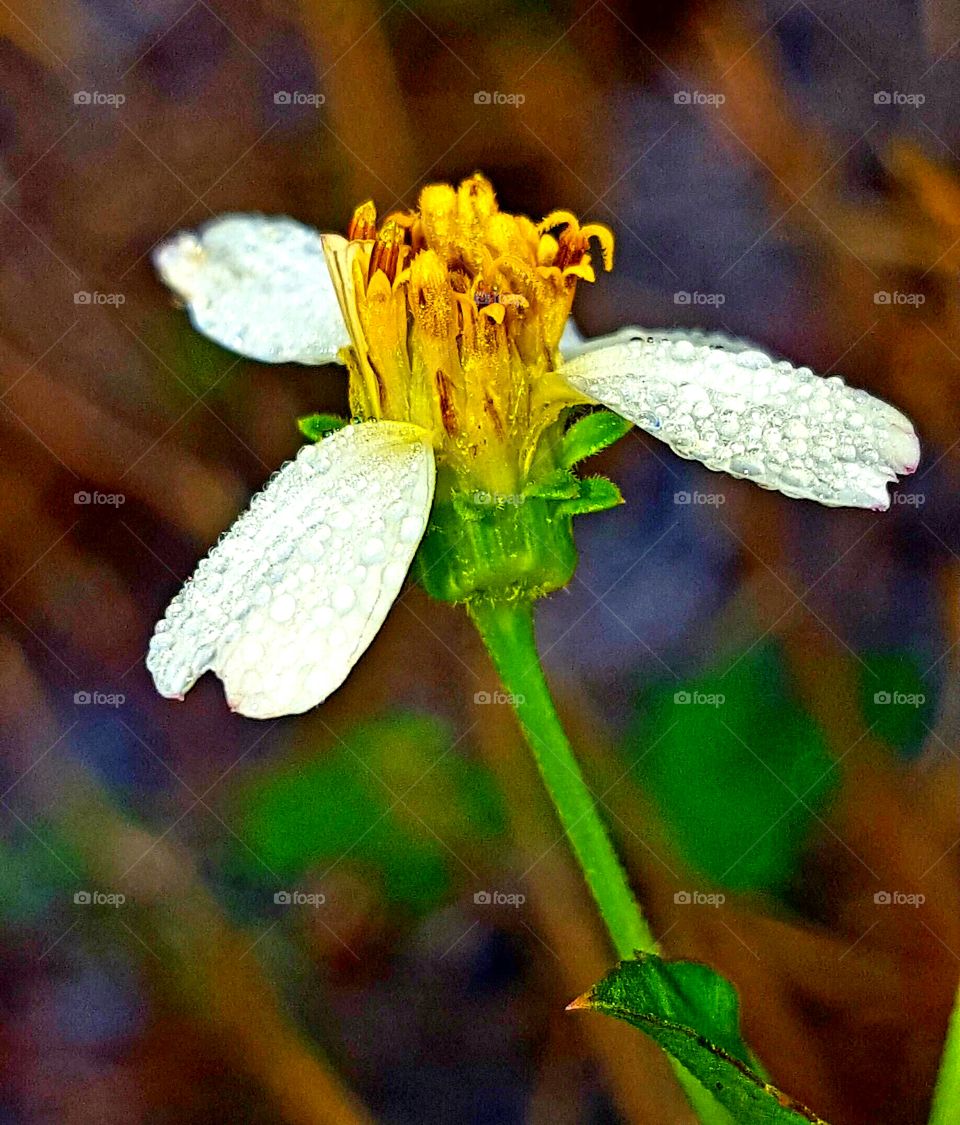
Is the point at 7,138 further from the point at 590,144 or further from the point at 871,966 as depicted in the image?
the point at 871,966

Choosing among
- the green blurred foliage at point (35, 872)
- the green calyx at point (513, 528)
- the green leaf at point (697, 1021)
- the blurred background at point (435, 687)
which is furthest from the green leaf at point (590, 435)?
the green blurred foliage at point (35, 872)

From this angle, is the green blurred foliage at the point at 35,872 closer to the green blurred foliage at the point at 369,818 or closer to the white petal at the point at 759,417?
the green blurred foliage at the point at 369,818

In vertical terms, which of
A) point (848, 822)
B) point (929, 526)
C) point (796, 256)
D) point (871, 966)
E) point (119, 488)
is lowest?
point (871, 966)

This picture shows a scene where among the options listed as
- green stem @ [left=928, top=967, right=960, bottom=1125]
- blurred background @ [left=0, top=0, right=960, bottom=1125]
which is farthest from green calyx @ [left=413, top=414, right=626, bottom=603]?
blurred background @ [left=0, top=0, right=960, bottom=1125]

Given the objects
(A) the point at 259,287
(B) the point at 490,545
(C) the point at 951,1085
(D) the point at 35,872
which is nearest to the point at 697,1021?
(C) the point at 951,1085

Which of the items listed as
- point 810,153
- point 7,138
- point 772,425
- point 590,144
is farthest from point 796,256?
point 7,138
